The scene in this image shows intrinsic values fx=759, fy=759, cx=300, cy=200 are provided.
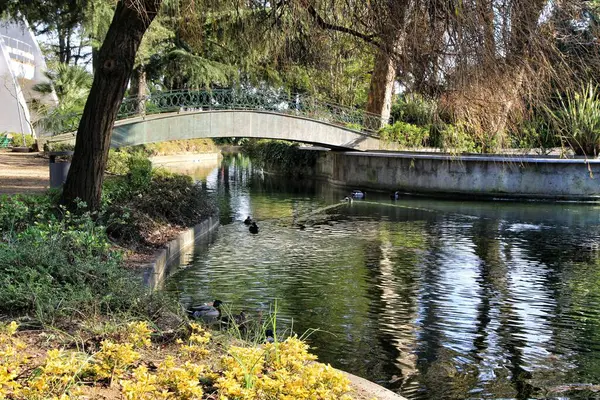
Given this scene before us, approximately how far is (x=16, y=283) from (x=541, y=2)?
5657 mm

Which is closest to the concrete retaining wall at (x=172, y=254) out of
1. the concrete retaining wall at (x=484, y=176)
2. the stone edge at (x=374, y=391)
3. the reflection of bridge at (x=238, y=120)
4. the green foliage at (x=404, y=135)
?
the stone edge at (x=374, y=391)

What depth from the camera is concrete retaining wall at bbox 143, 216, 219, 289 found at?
9.43 metres

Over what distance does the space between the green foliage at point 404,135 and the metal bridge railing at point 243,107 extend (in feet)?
2.29

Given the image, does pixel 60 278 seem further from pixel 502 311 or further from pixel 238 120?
pixel 238 120

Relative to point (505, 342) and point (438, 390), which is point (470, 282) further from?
point (438, 390)

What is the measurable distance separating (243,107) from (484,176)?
9.00m

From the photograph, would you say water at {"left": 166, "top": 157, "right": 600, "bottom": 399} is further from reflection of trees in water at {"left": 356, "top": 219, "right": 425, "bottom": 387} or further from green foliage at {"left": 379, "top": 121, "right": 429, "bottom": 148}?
green foliage at {"left": 379, "top": 121, "right": 429, "bottom": 148}

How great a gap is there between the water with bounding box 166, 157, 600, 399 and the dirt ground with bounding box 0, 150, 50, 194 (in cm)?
432

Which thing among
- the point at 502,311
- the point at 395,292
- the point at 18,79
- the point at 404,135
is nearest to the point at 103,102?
the point at 395,292

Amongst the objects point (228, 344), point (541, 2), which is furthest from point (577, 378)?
point (541, 2)

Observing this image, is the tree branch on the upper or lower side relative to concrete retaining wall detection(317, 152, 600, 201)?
upper

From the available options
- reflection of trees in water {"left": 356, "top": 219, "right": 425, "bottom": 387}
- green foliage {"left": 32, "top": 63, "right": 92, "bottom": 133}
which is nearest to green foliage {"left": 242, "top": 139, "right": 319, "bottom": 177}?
→ green foliage {"left": 32, "top": 63, "right": 92, "bottom": 133}

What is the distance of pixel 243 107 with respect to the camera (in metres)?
27.2

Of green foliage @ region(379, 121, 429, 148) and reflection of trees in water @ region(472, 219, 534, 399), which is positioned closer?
reflection of trees in water @ region(472, 219, 534, 399)
